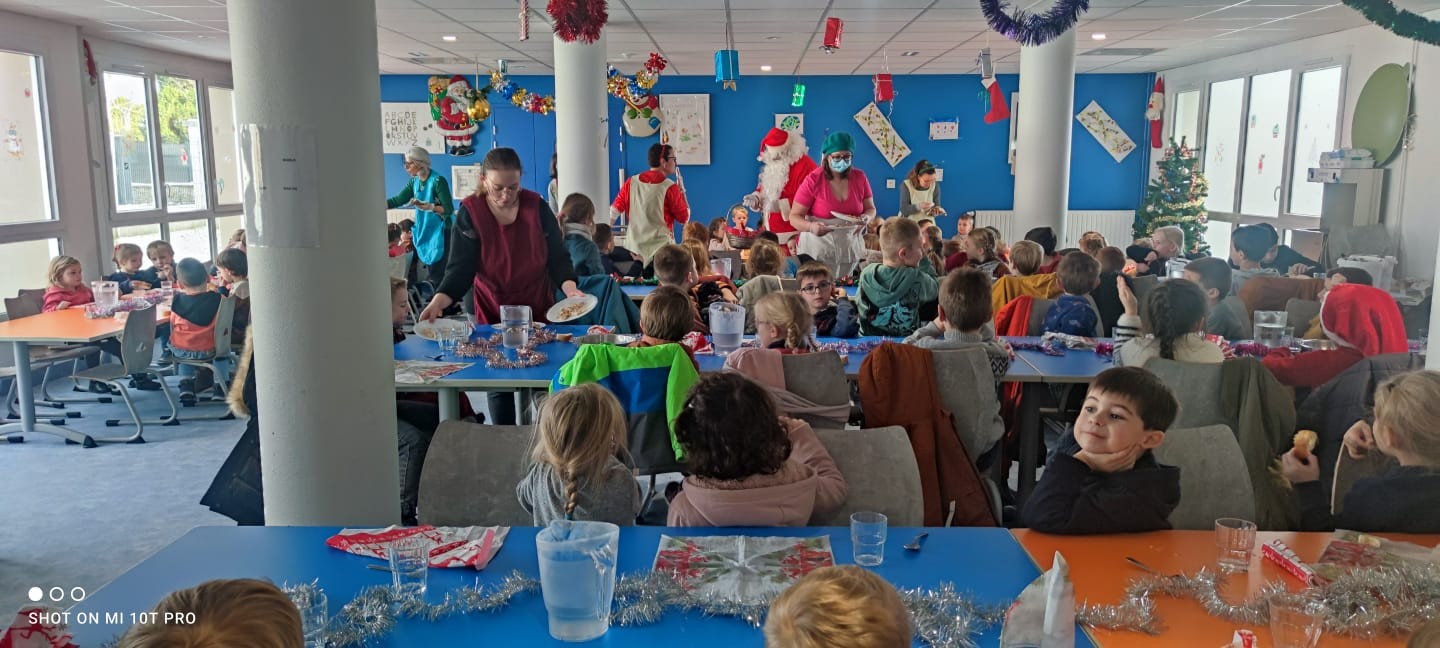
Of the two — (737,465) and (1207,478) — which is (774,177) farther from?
(737,465)

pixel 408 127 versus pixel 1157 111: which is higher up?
pixel 1157 111

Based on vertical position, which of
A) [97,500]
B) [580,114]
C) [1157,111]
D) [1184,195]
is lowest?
[97,500]

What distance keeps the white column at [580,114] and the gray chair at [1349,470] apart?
6848 millimetres

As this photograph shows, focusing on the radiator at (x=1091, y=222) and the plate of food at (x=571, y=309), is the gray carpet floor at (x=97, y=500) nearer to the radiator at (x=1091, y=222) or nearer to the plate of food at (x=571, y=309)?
the plate of food at (x=571, y=309)

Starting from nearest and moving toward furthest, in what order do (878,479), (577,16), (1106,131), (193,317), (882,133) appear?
1. (878,479)
2. (577,16)
3. (193,317)
4. (1106,131)
5. (882,133)

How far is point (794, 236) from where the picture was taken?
8523mm

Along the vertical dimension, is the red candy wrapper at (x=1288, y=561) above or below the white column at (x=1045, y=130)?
below

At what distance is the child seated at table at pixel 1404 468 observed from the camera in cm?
227

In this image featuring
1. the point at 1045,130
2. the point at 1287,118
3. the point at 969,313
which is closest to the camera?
the point at 969,313

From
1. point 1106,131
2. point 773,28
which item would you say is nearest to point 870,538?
point 773,28

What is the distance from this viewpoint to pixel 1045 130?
27.7ft

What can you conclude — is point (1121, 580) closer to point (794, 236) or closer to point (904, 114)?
point (794, 236)

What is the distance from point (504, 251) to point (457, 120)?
31.8 ft

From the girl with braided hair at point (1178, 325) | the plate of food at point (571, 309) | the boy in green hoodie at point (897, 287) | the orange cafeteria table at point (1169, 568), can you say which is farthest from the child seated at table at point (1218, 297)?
the plate of food at point (571, 309)
